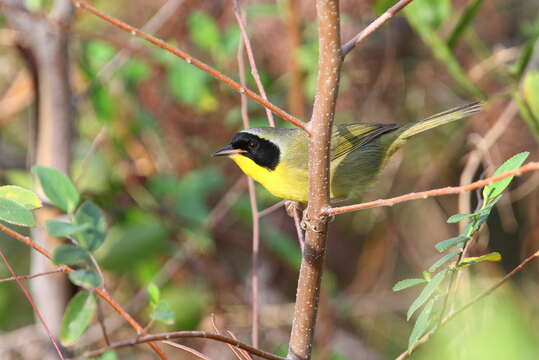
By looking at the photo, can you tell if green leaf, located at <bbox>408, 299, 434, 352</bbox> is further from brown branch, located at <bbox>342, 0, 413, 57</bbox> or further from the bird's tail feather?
the bird's tail feather

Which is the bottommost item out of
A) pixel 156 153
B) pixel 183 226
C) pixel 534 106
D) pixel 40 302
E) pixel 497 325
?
pixel 40 302

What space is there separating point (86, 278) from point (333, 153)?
1.46m

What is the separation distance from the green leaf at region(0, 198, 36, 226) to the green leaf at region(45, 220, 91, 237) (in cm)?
6

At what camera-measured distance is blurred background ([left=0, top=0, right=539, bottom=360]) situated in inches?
111

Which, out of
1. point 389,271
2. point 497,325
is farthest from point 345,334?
point 497,325

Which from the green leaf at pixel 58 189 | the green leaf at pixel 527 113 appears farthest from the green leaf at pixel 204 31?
the green leaf at pixel 58 189

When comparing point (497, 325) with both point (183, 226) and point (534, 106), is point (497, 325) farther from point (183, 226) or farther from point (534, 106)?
point (183, 226)

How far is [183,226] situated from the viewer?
288 cm

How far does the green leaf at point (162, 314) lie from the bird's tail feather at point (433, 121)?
1.36 metres

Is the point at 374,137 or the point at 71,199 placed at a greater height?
the point at 374,137

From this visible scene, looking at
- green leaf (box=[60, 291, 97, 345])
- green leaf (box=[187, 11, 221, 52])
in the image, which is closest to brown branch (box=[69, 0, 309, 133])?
green leaf (box=[60, 291, 97, 345])

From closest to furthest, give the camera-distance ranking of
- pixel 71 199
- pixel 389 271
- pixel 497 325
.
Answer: pixel 497 325 → pixel 71 199 → pixel 389 271

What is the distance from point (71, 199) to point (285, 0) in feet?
5.83

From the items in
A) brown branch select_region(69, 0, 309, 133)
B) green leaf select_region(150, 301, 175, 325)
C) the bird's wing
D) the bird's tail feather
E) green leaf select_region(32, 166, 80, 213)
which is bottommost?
green leaf select_region(150, 301, 175, 325)
